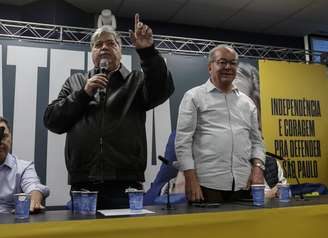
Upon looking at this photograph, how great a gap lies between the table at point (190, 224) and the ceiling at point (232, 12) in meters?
3.70

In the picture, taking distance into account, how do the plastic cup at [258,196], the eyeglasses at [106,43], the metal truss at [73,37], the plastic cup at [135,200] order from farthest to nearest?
the metal truss at [73,37] → the eyeglasses at [106,43] → the plastic cup at [258,196] → the plastic cup at [135,200]

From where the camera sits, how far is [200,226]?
3.94 ft

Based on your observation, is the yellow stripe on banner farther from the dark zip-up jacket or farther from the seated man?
the seated man

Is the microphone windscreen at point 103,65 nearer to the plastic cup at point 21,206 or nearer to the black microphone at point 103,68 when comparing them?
the black microphone at point 103,68

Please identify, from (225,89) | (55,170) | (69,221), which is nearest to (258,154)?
(225,89)

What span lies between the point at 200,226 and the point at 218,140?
77cm

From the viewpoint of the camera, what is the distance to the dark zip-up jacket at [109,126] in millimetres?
1624

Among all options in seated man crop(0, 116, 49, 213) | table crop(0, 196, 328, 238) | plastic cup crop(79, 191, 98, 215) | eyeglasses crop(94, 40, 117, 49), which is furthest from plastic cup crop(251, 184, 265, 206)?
seated man crop(0, 116, 49, 213)

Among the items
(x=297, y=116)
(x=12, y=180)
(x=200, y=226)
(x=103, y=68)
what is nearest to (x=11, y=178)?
(x=12, y=180)

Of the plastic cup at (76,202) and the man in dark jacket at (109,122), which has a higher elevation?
the man in dark jacket at (109,122)

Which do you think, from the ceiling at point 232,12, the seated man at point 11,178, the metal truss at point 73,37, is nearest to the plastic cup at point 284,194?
the seated man at point 11,178

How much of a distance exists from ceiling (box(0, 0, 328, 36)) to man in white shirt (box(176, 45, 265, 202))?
113 inches

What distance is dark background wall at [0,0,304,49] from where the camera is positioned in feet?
14.1

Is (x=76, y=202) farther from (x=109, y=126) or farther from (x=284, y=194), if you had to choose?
(x=284, y=194)
